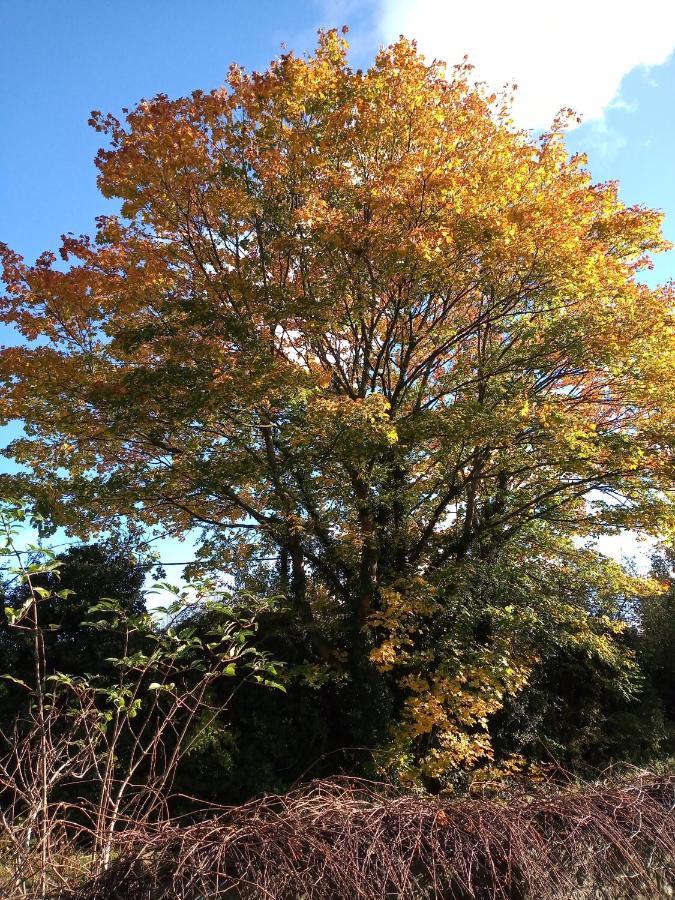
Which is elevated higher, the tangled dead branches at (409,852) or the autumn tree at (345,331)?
the autumn tree at (345,331)

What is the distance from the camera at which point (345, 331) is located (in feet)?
27.7

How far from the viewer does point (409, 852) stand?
2.64 metres

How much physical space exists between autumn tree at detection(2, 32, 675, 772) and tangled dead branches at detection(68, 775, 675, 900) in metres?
3.76

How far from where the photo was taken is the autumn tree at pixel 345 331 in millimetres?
6469

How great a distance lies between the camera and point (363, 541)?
7844mm

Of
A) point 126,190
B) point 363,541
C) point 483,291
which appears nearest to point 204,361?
point 126,190

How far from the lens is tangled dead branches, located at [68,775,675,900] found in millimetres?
2373

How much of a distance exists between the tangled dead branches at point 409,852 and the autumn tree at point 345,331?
12.3 feet

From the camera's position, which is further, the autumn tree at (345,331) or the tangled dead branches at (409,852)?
the autumn tree at (345,331)

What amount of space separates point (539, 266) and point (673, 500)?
3.62 metres

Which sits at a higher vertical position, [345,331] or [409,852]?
[345,331]

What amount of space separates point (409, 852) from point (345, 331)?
22.2ft

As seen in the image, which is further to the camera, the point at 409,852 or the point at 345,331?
the point at 345,331

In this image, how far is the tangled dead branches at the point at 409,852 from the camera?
2373mm
